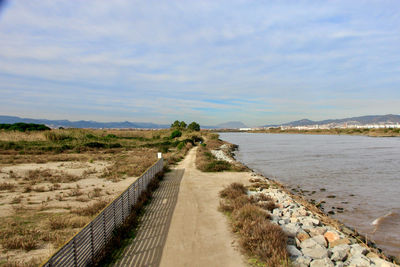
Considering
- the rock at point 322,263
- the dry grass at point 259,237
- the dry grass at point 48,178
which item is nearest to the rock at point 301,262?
the rock at point 322,263

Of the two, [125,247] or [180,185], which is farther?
[180,185]

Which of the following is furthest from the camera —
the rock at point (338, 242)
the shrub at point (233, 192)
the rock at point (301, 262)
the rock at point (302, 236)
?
the shrub at point (233, 192)

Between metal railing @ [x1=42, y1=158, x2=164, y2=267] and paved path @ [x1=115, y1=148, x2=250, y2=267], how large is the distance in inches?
26.3

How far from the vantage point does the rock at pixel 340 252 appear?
5.82 meters

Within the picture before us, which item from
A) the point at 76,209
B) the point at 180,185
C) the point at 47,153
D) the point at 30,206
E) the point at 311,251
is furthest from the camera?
the point at 47,153

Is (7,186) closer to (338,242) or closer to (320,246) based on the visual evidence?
(320,246)

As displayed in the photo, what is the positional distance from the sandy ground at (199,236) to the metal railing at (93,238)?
1.58 m

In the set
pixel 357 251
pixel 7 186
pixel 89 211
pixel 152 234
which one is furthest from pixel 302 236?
pixel 7 186

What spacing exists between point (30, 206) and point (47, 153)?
2391 centimetres

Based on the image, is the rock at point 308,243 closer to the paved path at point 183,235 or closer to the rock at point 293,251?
the rock at point 293,251

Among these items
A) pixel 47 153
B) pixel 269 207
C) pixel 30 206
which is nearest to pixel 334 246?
pixel 269 207

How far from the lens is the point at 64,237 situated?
7.14m

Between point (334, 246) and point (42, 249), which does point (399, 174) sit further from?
point (42, 249)

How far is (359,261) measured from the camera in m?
5.52
